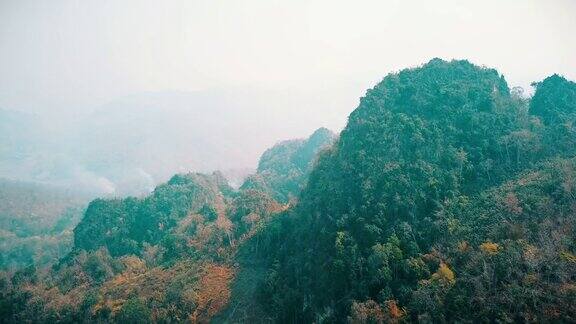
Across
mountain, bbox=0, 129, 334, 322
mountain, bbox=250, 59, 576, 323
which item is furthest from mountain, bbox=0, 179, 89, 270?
mountain, bbox=250, 59, 576, 323

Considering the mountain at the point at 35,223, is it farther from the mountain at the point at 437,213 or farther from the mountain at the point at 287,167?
the mountain at the point at 437,213

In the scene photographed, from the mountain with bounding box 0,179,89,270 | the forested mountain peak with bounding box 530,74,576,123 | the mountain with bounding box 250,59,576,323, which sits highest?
the forested mountain peak with bounding box 530,74,576,123

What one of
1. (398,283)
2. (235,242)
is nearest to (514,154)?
(398,283)

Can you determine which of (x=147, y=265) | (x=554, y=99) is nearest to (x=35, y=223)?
(x=147, y=265)

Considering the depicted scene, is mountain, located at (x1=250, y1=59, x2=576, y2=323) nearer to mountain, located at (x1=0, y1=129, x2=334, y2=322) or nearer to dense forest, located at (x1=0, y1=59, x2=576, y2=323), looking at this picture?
dense forest, located at (x1=0, y1=59, x2=576, y2=323)

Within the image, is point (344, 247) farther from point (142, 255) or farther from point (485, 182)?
point (142, 255)
